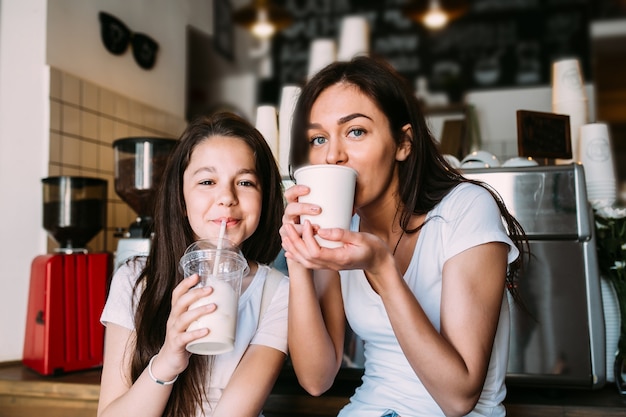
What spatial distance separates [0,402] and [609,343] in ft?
5.98

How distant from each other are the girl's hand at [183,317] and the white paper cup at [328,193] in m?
0.23

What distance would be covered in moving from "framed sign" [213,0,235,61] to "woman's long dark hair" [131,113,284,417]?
2.64 metres

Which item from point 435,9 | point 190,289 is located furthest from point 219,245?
point 435,9

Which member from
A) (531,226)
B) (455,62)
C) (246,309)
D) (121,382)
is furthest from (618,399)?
(455,62)

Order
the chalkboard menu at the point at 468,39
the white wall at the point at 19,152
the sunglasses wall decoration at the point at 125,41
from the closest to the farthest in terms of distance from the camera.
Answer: the white wall at the point at 19,152 < the sunglasses wall decoration at the point at 125,41 < the chalkboard menu at the point at 468,39

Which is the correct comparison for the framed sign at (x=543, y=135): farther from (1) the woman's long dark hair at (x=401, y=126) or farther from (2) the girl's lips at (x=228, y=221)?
(2) the girl's lips at (x=228, y=221)

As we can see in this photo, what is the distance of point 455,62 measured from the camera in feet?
13.4

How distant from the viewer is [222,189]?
130 cm

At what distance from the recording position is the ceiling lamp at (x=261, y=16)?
11.4ft

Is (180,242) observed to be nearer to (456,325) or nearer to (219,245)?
(219,245)

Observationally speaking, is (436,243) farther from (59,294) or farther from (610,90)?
(610,90)

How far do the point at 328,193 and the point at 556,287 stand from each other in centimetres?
90

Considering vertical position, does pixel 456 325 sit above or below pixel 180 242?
below

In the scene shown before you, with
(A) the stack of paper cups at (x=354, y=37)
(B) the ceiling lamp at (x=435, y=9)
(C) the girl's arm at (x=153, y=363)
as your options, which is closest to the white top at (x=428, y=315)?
(C) the girl's arm at (x=153, y=363)
